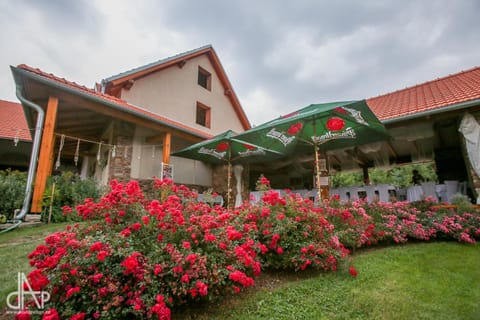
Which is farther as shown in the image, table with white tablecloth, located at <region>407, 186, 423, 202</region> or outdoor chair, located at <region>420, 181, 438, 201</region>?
table with white tablecloth, located at <region>407, 186, 423, 202</region>

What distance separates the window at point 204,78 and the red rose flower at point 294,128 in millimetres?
6780

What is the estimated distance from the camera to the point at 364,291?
6.04ft

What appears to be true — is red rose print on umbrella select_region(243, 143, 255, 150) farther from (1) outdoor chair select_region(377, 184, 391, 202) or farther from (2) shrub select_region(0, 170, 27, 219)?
(2) shrub select_region(0, 170, 27, 219)

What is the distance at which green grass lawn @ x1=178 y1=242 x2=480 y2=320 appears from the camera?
1529mm

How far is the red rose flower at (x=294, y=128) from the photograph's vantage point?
14.2ft

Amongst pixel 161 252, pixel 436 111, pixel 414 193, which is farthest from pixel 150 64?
pixel 414 193

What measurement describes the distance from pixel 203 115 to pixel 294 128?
6.32 metres

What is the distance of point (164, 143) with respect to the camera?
6363 mm

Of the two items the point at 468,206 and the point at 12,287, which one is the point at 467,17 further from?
the point at 12,287

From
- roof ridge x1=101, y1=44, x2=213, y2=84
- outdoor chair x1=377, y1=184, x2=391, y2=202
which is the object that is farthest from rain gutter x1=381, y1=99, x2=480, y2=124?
roof ridge x1=101, y1=44, x2=213, y2=84

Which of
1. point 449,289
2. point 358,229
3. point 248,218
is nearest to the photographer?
point 449,289

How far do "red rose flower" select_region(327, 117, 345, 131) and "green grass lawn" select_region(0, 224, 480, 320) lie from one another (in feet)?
8.07

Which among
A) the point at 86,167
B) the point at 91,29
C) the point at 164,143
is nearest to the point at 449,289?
the point at 164,143

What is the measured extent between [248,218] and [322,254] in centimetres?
85
